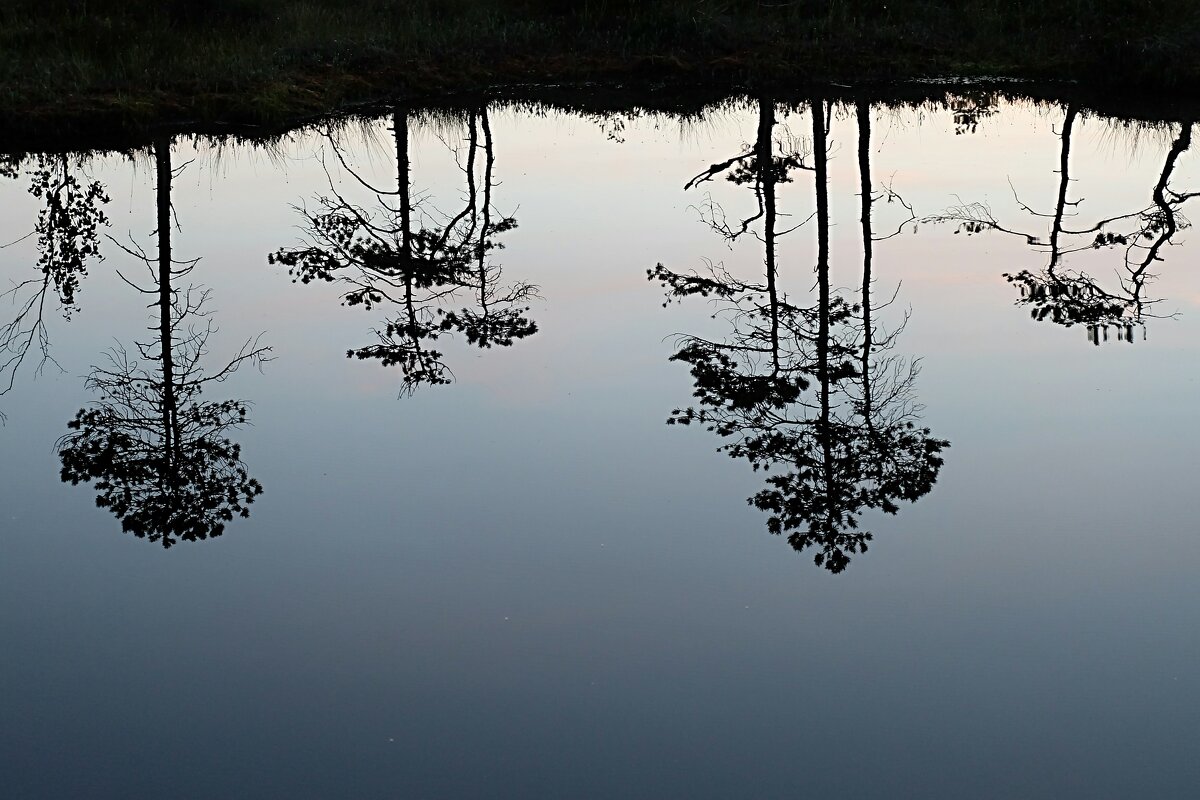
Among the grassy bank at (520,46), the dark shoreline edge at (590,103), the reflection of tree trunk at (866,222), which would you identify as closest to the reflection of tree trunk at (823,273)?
the reflection of tree trunk at (866,222)

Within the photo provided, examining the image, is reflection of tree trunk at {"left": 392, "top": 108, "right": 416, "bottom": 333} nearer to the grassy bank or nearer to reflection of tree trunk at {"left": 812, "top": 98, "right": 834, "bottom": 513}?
the grassy bank

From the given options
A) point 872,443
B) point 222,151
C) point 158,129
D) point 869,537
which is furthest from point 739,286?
point 158,129

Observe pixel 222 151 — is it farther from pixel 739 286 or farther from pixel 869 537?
pixel 869 537

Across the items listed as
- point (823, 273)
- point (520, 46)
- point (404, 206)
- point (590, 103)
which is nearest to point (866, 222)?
point (823, 273)

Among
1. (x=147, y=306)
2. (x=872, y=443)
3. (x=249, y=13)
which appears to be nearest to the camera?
(x=872, y=443)

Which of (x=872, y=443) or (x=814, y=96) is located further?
(x=814, y=96)

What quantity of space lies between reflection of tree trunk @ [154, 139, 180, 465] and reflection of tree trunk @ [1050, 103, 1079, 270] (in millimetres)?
9445

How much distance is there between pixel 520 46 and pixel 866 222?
11305 millimetres

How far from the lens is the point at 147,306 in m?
13.4

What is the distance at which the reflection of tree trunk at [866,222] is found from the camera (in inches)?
439

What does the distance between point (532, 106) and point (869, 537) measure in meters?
16.9

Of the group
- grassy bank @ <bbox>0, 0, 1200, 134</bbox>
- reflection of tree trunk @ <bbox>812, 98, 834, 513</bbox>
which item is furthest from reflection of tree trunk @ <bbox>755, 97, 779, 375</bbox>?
grassy bank @ <bbox>0, 0, 1200, 134</bbox>

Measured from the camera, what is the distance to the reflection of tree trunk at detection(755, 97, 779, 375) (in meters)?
12.9

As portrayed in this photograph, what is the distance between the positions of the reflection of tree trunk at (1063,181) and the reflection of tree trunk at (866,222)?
2.10m
